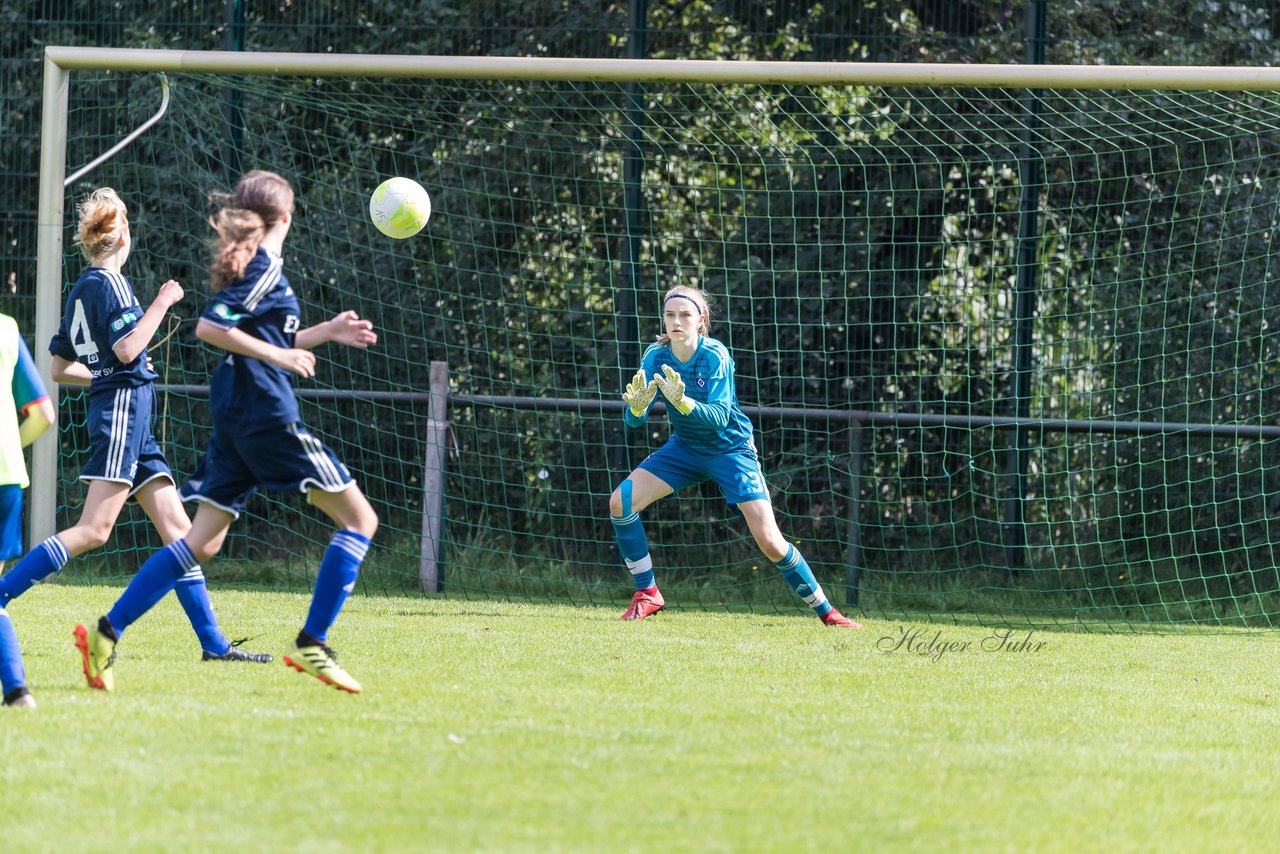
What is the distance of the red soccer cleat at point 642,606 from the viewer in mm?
7523

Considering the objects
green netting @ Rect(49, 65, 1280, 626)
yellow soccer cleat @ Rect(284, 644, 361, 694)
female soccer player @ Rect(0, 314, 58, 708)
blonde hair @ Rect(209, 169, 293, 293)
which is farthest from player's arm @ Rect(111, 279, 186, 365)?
green netting @ Rect(49, 65, 1280, 626)

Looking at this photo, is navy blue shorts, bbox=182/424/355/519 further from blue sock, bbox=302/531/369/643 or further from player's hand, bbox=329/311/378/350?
player's hand, bbox=329/311/378/350

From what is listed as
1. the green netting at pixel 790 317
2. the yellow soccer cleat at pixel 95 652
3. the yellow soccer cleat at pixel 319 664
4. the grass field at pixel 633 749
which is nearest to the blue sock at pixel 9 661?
the grass field at pixel 633 749

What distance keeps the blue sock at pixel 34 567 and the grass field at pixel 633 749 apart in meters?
0.31

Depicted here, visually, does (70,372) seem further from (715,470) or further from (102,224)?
(715,470)

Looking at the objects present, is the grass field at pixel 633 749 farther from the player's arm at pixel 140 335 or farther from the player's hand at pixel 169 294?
the player's hand at pixel 169 294

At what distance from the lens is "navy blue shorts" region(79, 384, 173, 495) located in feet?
17.9

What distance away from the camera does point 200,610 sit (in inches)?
214

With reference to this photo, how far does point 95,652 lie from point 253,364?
1.03 metres

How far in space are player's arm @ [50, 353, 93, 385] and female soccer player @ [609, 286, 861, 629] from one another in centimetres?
250

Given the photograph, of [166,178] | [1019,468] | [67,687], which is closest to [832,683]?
[67,687]

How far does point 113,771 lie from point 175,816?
478mm

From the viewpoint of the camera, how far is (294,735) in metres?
3.99

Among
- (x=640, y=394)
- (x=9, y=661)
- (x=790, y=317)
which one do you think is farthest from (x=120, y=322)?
(x=790, y=317)
